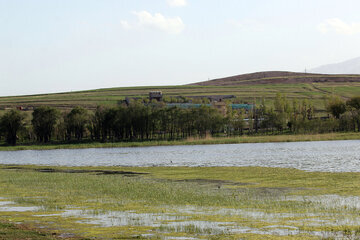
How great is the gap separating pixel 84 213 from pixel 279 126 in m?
127

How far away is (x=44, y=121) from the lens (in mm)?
152500

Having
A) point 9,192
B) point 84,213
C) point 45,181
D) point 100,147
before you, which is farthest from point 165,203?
point 100,147

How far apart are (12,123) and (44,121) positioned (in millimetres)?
11098

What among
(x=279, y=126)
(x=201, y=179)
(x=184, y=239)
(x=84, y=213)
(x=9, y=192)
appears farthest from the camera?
(x=279, y=126)

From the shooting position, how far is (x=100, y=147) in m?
130

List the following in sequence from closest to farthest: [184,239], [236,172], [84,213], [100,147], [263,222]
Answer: [184,239]
[263,222]
[84,213]
[236,172]
[100,147]

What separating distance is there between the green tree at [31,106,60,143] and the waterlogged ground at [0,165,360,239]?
370 ft

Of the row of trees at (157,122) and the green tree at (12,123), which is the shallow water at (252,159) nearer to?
the row of trees at (157,122)

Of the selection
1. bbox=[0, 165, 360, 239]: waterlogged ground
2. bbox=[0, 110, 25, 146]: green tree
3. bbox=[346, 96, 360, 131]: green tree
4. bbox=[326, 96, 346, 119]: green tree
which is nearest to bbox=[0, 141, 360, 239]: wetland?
bbox=[0, 165, 360, 239]: waterlogged ground

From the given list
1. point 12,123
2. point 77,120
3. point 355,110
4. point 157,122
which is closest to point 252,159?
point 355,110

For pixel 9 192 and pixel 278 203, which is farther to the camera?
pixel 9 192

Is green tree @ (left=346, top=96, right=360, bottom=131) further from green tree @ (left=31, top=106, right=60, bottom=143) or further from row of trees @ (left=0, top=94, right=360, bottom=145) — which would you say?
green tree @ (left=31, top=106, right=60, bottom=143)

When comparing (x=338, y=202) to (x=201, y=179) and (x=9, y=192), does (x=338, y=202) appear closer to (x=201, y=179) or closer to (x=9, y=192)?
(x=201, y=179)

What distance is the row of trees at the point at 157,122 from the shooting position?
146m
